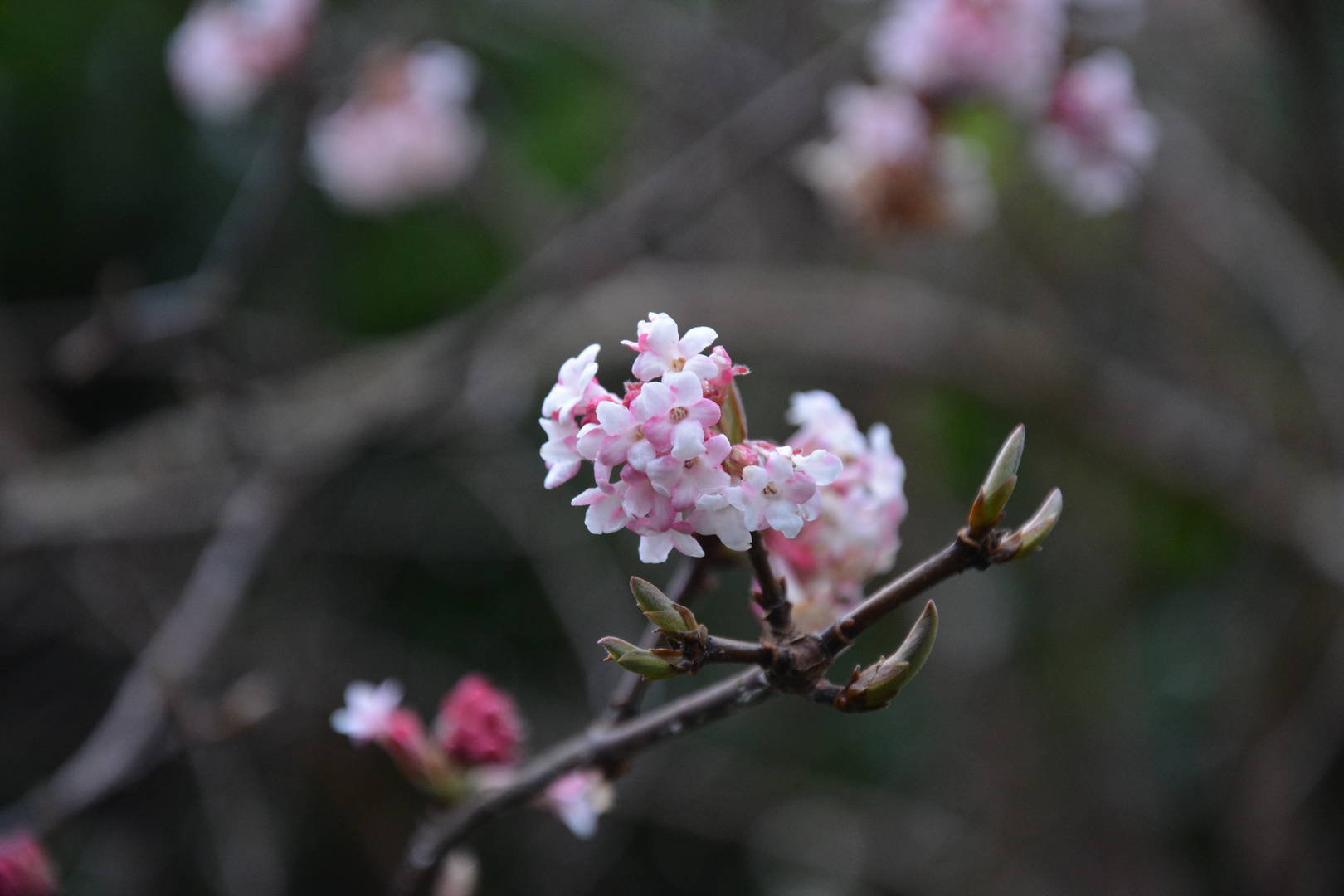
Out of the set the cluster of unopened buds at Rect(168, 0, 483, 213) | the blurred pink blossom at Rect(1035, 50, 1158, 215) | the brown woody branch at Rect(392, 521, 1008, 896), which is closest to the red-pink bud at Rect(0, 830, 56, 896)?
the brown woody branch at Rect(392, 521, 1008, 896)

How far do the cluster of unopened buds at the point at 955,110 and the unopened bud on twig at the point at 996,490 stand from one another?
123 centimetres

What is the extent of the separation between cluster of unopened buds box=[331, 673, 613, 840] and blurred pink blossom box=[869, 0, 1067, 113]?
4.27ft

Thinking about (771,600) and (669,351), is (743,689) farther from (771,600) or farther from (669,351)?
(669,351)

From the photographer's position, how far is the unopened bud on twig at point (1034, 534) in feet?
1.70

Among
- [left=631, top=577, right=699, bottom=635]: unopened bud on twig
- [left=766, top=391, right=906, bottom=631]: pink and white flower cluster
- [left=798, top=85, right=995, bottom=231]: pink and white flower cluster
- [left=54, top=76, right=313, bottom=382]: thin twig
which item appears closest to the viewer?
[left=631, top=577, right=699, bottom=635]: unopened bud on twig

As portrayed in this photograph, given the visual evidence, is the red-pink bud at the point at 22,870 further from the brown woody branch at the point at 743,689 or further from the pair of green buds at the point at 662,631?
the pair of green buds at the point at 662,631

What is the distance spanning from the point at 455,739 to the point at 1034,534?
524 millimetres

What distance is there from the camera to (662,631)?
0.52 metres

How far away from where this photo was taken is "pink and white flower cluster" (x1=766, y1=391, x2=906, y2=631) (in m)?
0.69

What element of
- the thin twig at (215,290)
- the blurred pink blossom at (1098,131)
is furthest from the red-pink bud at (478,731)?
the blurred pink blossom at (1098,131)

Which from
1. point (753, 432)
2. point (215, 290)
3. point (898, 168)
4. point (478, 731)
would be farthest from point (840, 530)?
point (753, 432)

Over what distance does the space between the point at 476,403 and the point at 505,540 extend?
3.67 ft

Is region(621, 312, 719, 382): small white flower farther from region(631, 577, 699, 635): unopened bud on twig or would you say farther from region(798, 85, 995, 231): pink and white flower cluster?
region(798, 85, 995, 231): pink and white flower cluster

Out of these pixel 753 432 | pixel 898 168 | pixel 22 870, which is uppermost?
pixel 898 168
